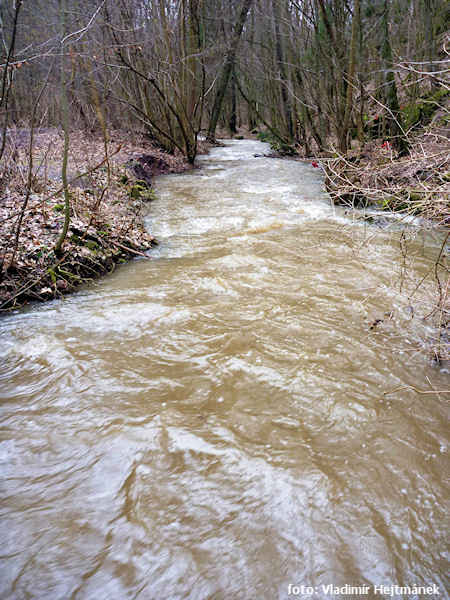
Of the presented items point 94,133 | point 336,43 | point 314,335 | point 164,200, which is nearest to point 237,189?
point 164,200

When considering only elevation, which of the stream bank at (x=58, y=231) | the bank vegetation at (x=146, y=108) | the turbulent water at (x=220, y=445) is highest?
the bank vegetation at (x=146, y=108)

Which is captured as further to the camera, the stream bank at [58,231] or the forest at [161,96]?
the forest at [161,96]

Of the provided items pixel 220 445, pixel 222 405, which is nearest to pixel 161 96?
pixel 222 405

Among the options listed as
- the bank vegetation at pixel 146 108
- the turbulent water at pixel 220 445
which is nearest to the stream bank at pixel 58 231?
the bank vegetation at pixel 146 108

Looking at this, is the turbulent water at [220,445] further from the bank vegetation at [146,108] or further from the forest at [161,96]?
the forest at [161,96]

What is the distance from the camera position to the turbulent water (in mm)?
1948

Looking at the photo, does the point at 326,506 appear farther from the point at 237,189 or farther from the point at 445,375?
the point at 237,189

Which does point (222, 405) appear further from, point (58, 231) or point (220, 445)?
point (58, 231)

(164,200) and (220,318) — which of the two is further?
(164,200)

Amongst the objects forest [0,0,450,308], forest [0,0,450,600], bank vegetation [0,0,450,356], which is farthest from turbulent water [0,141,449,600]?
forest [0,0,450,308]

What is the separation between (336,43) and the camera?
1009 cm

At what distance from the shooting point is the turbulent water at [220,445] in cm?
195

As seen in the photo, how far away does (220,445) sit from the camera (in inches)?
104

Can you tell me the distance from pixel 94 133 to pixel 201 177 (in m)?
4.50
